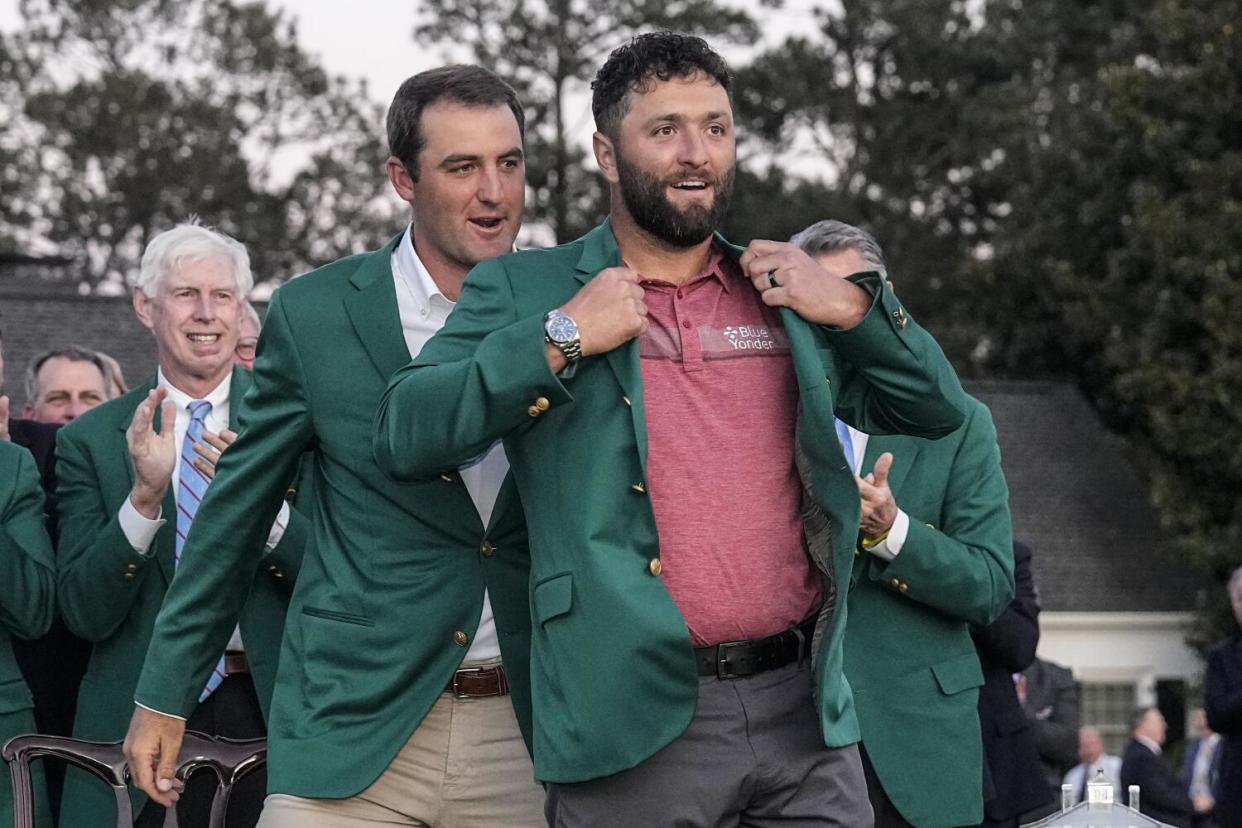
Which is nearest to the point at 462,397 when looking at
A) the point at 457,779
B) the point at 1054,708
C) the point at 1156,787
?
the point at 457,779

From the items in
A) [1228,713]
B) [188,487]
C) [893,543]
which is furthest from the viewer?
[1228,713]

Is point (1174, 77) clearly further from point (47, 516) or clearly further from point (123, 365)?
point (47, 516)

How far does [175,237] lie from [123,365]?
31.0 meters

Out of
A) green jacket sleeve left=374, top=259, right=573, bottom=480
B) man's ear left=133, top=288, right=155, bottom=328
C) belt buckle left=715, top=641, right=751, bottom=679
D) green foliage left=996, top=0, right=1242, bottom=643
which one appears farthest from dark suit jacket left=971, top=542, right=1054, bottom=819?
green foliage left=996, top=0, right=1242, bottom=643

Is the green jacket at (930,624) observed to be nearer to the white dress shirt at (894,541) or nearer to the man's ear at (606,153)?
the white dress shirt at (894,541)

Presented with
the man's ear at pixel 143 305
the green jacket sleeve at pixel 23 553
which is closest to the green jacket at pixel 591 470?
the green jacket sleeve at pixel 23 553

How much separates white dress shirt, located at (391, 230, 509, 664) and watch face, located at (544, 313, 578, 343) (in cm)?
78

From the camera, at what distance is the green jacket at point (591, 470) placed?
4.30 m

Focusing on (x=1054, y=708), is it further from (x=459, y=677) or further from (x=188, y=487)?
(x=459, y=677)

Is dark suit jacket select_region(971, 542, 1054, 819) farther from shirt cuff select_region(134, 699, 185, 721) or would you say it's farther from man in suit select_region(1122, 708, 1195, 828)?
man in suit select_region(1122, 708, 1195, 828)

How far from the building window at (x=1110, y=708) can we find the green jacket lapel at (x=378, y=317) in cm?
3451

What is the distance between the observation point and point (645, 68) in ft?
15.1

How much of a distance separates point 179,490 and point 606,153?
259cm

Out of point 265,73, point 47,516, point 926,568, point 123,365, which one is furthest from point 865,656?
point 265,73
